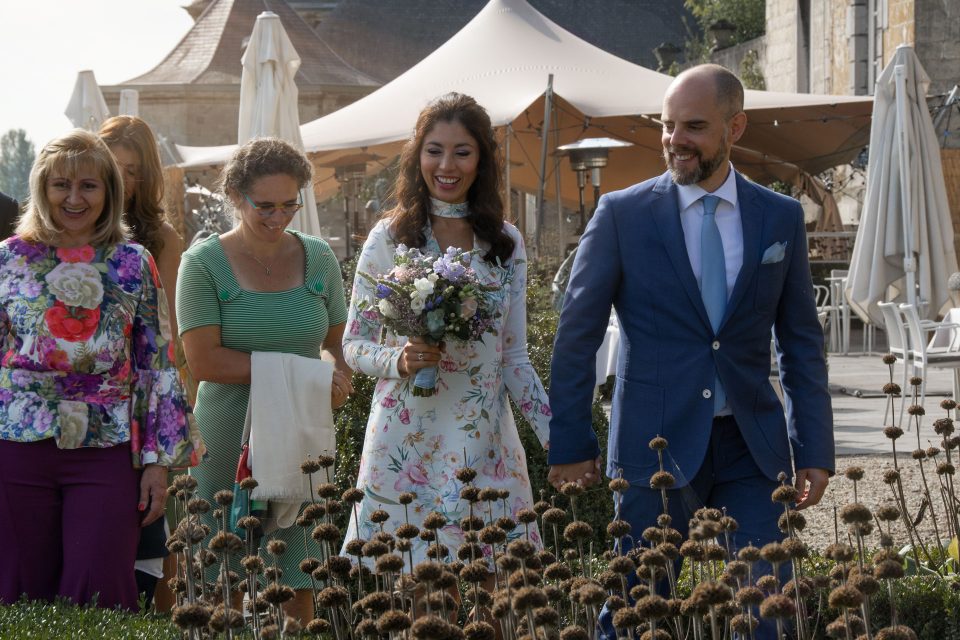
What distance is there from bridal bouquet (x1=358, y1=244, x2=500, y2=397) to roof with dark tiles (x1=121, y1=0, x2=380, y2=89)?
44734mm

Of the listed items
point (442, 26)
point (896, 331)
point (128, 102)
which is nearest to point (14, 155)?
point (442, 26)

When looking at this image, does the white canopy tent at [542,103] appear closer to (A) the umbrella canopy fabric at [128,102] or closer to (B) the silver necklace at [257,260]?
(A) the umbrella canopy fabric at [128,102]

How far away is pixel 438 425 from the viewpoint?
422cm

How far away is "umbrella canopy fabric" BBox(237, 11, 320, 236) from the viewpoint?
12859 mm

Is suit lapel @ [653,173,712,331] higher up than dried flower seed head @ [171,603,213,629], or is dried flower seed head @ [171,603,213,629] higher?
suit lapel @ [653,173,712,331]

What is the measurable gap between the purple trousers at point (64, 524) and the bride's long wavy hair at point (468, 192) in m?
1.12

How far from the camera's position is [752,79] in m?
34.5

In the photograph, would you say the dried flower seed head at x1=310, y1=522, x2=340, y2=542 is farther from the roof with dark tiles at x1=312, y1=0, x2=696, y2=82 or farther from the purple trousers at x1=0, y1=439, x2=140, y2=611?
the roof with dark tiles at x1=312, y1=0, x2=696, y2=82

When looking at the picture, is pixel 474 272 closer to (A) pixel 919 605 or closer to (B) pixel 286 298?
(B) pixel 286 298

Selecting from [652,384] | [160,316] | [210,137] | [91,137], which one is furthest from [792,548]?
[210,137]

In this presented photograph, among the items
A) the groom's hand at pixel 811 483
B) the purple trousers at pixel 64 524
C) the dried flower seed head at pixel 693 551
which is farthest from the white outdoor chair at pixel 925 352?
the dried flower seed head at pixel 693 551

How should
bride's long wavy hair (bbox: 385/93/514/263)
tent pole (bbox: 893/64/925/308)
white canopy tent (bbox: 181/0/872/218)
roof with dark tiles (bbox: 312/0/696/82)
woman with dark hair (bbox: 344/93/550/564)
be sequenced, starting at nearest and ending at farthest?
woman with dark hair (bbox: 344/93/550/564)
bride's long wavy hair (bbox: 385/93/514/263)
tent pole (bbox: 893/64/925/308)
white canopy tent (bbox: 181/0/872/218)
roof with dark tiles (bbox: 312/0/696/82)

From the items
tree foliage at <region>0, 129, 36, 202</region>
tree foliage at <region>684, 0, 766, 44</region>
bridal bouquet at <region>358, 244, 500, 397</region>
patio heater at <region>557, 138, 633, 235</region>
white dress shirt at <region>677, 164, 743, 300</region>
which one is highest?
tree foliage at <region>0, 129, 36, 202</region>

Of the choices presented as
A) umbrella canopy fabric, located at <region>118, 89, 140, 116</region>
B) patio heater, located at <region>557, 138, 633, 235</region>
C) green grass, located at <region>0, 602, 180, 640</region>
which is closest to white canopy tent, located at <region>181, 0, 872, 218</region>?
patio heater, located at <region>557, 138, 633, 235</region>
